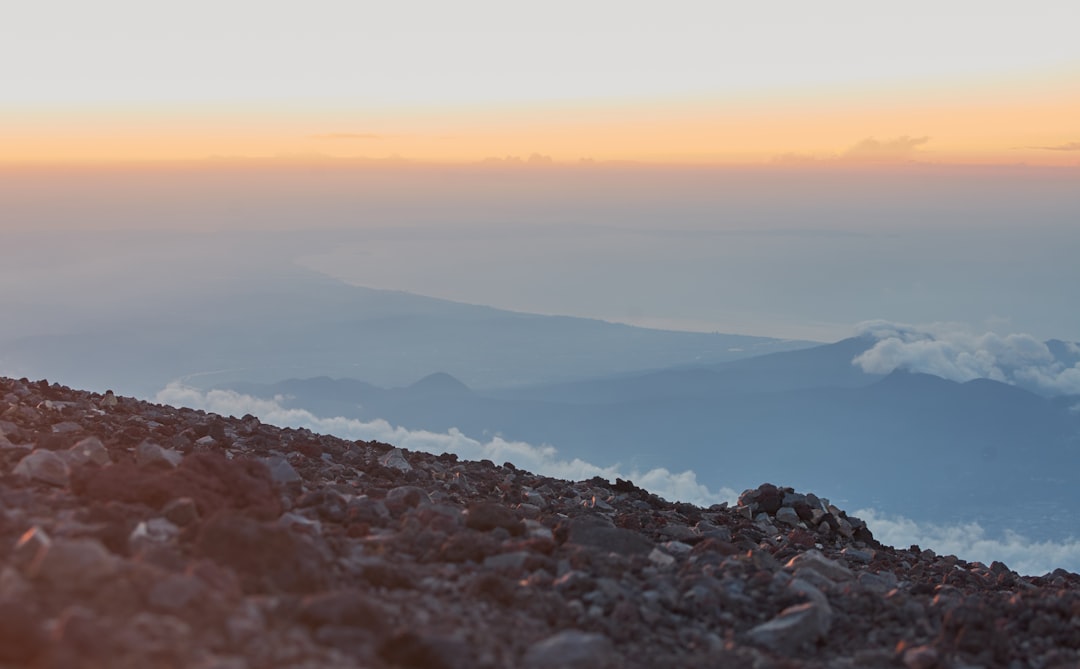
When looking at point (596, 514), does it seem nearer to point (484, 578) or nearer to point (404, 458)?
point (404, 458)

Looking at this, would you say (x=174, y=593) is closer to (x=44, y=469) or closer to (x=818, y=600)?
(x=44, y=469)

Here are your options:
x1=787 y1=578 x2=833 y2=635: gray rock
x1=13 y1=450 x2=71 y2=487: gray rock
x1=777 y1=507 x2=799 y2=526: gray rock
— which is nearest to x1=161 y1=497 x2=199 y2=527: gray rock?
x1=13 y1=450 x2=71 y2=487: gray rock

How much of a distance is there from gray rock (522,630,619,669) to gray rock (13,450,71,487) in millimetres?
6044

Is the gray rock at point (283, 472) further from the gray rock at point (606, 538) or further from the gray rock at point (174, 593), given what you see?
the gray rock at point (174, 593)

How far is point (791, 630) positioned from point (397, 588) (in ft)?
10.8

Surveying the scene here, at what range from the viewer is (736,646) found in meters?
8.52

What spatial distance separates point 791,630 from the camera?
8.85m

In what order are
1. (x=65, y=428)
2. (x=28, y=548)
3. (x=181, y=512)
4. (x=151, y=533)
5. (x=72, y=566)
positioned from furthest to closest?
(x=65, y=428) < (x=181, y=512) < (x=151, y=533) < (x=28, y=548) < (x=72, y=566)

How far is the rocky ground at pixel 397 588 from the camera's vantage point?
22.3ft

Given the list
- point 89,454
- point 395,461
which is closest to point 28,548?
point 89,454

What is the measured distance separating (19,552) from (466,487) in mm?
9115

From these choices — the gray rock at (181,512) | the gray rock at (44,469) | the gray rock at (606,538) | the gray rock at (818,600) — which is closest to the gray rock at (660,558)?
the gray rock at (606,538)

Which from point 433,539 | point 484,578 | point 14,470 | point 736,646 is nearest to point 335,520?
point 433,539

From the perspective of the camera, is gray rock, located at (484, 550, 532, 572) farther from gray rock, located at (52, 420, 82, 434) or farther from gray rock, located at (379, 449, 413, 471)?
gray rock, located at (52, 420, 82, 434)
